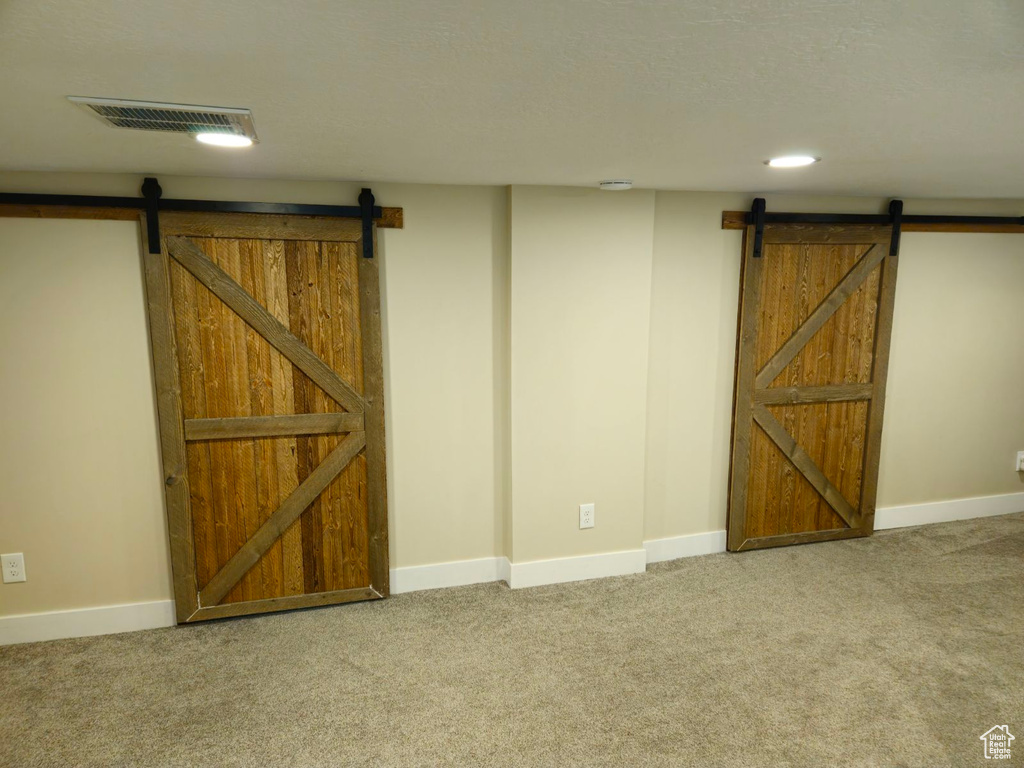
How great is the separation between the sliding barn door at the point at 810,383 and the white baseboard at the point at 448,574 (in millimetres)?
1475

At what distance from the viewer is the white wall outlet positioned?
9.12 ft

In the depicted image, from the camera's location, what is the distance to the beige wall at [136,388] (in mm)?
2689

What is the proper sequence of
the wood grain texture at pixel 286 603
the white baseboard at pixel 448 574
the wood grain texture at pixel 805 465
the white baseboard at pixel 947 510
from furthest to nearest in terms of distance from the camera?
the white baseboard at pixel 947 510
the wood grain texture at pixel 805 465
the white baseboard at pixel 448 574
the wood grain texture at pixel 286 603

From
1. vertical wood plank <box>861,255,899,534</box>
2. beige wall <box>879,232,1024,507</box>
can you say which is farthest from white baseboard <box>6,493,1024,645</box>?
vertical wood plank <box>861,255,899,534</box>

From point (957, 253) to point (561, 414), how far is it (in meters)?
2.87

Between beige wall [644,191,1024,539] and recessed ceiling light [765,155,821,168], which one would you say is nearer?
recessed ceiling light [765,155,821,168]

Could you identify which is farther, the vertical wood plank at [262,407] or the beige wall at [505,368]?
the vertical wood plank at [262,407]

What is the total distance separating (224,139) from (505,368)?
1.72 m

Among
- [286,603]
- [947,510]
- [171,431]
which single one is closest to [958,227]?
[947,510]

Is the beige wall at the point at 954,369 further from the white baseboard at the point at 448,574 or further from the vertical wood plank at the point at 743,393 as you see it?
the white baseboard at the point at 448,574

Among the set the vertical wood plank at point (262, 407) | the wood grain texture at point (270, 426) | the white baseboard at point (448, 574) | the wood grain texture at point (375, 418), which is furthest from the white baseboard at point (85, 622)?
the white baseboard at point (448, 574)

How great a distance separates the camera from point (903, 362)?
397 centimetres

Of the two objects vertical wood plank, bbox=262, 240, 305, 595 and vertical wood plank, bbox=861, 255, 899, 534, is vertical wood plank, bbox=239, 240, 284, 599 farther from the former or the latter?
vertical wood plank, bbox=861, 255, 899, 534

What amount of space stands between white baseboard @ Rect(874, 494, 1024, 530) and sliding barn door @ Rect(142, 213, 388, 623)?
3.37 m
